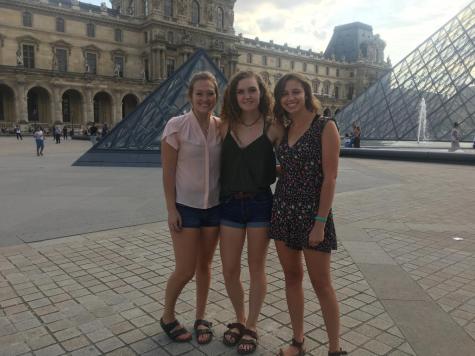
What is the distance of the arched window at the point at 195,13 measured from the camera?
181ft

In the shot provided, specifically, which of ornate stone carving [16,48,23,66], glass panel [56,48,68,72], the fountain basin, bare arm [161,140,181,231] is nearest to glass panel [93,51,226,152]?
the fountain basin

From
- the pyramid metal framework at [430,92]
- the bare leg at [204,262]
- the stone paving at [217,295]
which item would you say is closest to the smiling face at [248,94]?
the bare leg at [204,262]

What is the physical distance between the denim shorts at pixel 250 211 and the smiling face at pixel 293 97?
0.55 m

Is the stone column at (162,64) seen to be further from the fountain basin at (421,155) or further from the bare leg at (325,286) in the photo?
the bare leg at (325,286)

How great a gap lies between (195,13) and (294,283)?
58.5 metres

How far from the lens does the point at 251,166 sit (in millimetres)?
2459

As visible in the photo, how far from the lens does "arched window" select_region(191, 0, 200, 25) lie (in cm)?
5525

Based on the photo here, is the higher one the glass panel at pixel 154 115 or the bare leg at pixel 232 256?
the glass panel at pixel 154 115

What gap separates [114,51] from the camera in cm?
5097

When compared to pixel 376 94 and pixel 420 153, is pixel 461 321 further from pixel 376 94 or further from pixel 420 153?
pixel 376 94

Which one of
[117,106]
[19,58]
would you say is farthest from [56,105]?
[117,106]

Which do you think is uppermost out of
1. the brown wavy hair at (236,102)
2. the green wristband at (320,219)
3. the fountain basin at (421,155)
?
the brown wavy hair at (236,102)

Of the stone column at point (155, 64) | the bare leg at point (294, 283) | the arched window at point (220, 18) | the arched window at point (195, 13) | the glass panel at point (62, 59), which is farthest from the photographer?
the arched window at point (220, 18)

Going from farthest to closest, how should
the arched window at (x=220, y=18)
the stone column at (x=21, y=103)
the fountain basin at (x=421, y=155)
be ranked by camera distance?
the arched window at (x=220, y=18) → the stone column at (x=21, y=103) → the fountain basin at (x=421, y=155)
